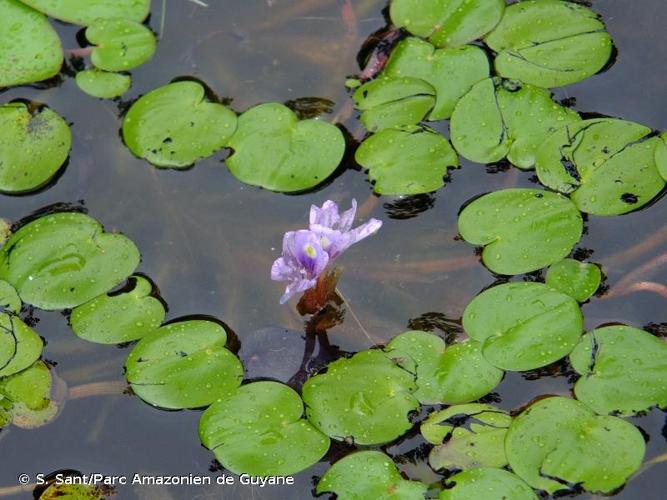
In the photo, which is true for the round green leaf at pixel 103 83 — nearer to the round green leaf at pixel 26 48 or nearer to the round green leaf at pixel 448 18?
the round green leaf at pixel 26 48

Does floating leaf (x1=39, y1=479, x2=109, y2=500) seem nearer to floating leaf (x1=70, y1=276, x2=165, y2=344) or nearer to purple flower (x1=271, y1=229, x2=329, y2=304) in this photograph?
floating leaf (x1=70, y1=276, x2=165, y2=344)

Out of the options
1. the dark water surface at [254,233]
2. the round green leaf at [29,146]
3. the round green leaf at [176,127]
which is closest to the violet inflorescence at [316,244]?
the dark water surface at [254,233]

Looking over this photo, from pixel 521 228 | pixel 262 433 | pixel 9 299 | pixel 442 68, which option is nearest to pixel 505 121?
pixel 442 68

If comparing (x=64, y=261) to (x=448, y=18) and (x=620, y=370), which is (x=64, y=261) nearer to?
(x=448, y=18)

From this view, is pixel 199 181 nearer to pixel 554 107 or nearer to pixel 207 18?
pixel 207 18

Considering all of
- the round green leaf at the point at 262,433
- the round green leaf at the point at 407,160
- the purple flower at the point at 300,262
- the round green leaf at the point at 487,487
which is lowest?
the round green leaf at the point at 262,433

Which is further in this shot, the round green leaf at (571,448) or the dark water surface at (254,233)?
the dark water surface at (254,233)
